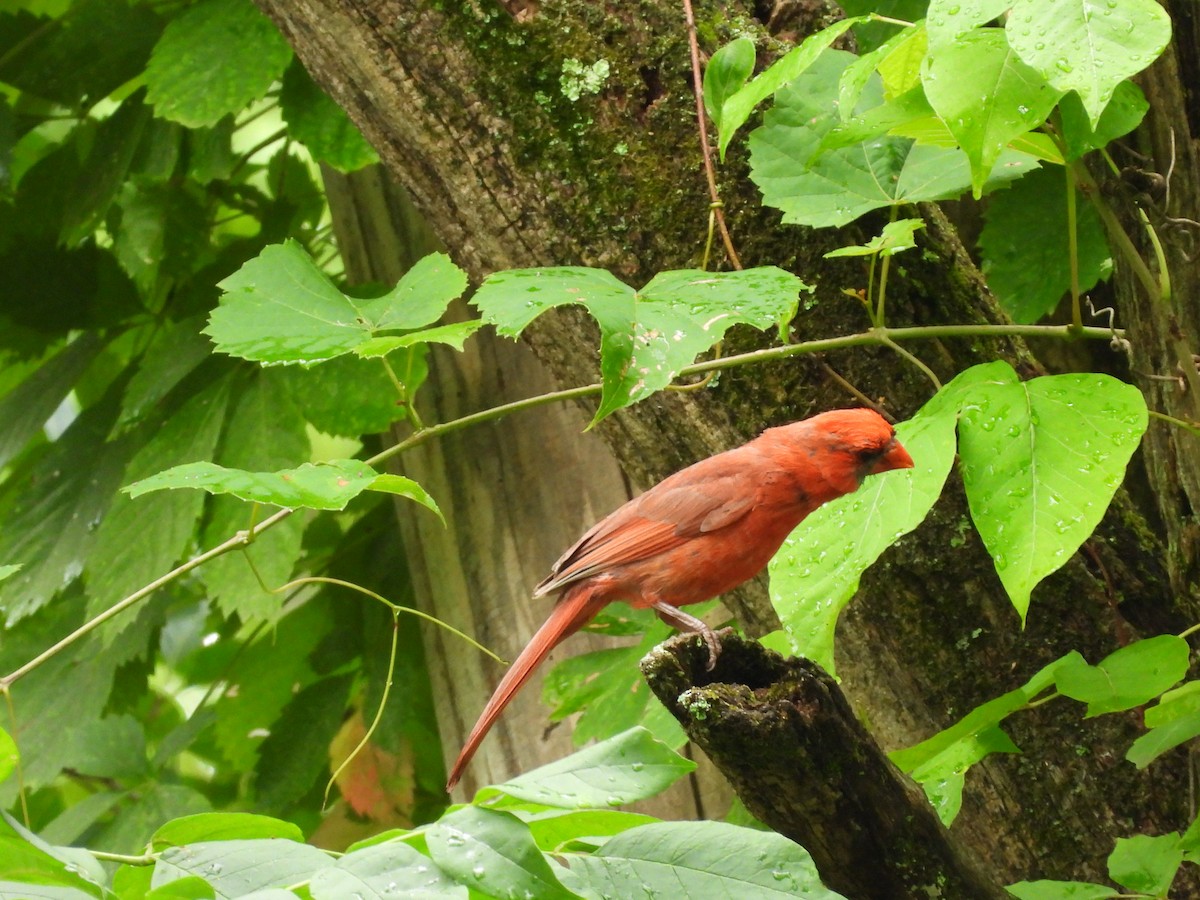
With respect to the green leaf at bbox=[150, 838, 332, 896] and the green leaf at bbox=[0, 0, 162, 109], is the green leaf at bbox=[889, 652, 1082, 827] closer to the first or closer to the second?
the green leaf at bbox=[150, 838, 332, 896]

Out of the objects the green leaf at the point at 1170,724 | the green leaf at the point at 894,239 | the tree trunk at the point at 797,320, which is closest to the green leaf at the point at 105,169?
the tree trunk at the point at 797,320

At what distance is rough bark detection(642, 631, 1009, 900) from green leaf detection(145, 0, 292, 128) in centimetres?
185

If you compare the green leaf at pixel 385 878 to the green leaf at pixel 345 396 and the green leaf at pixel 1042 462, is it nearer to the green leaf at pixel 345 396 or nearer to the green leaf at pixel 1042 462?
the green leaf at pixel 1042 462

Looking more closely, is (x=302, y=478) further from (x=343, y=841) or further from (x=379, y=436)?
(x=343, y=841)

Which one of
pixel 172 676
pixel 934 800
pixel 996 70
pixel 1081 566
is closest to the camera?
pixel 996 70

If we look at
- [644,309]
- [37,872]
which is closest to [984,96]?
[644,309]

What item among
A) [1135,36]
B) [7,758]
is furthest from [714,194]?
[7,758]

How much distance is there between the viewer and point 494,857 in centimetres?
113

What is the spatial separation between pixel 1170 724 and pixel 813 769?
0.52 meters

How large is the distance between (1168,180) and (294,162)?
2.64m

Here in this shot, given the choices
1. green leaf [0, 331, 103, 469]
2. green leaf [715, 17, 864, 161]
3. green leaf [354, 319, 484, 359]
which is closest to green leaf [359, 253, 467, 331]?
green leaf [354, 319, 484, 359]

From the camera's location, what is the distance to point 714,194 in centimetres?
243

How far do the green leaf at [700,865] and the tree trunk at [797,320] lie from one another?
1.15 metres

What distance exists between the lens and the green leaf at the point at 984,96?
1.58m
